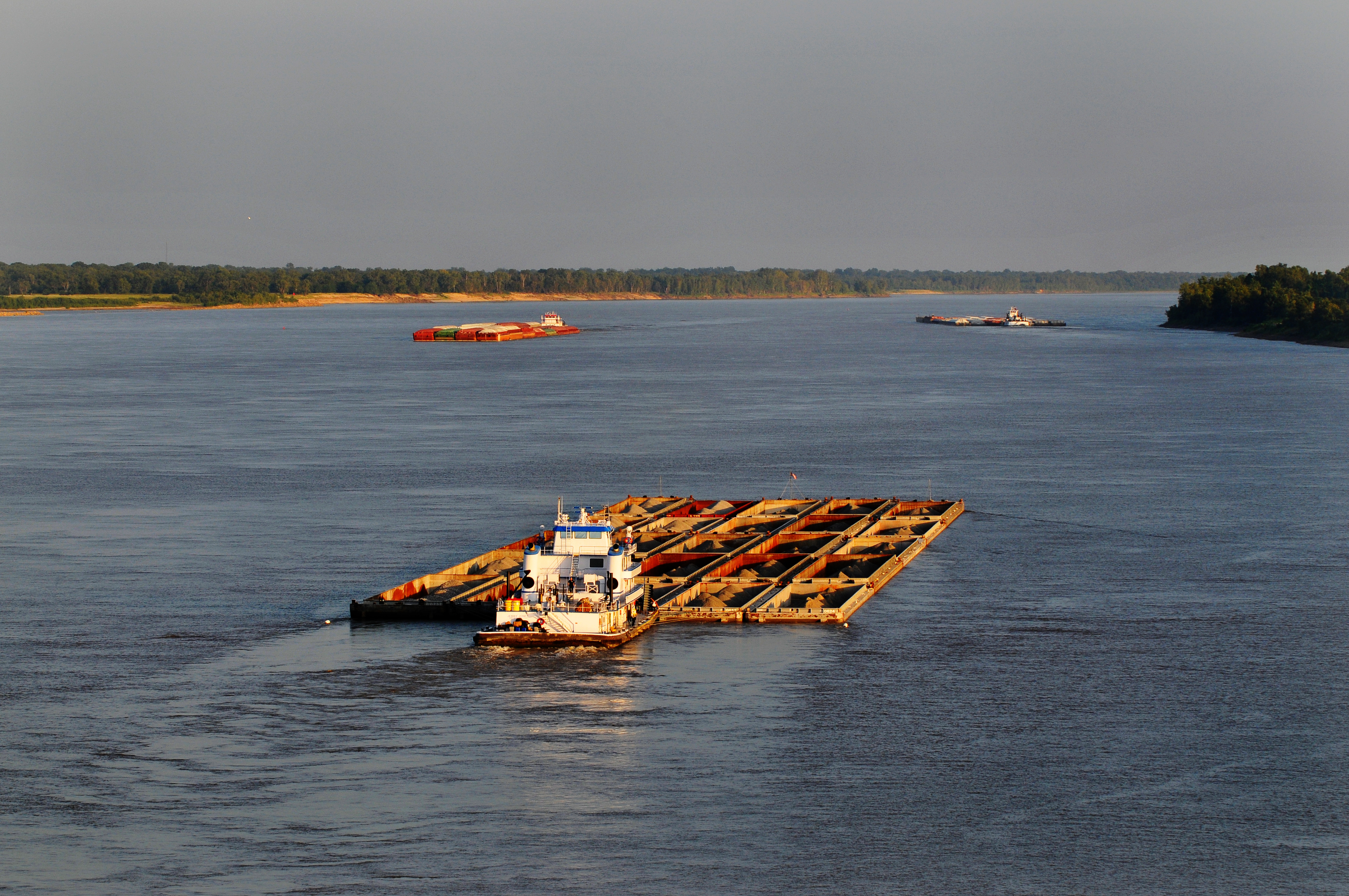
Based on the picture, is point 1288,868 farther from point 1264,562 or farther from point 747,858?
point 1264,562

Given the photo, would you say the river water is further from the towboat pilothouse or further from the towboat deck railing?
the towboat deck railing

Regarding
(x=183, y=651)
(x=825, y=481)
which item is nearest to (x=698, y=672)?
(x=183, y=651)

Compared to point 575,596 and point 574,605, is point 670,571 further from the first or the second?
point 574,605

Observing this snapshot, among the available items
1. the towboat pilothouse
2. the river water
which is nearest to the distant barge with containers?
the towboat pilothouse

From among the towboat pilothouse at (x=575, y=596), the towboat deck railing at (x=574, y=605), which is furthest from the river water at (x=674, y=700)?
the towboat deck railing at (x=574, y=605)

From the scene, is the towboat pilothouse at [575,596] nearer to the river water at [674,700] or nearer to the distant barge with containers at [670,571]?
the distant barge with containers at [670,571]
